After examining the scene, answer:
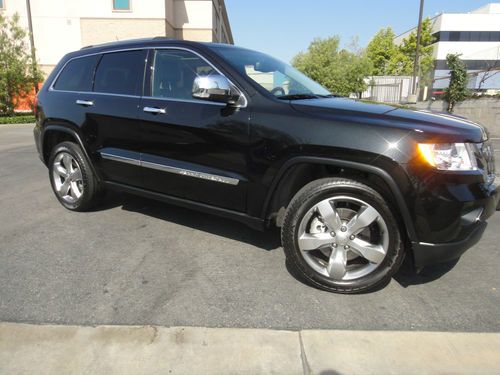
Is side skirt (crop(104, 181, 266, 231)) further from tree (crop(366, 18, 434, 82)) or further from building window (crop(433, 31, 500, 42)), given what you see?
building window (crop(433, 31, 500, 42))

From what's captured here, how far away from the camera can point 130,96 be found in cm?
392

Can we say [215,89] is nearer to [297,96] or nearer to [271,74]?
[297,96]

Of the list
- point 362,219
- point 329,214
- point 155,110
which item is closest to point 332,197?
point 329,214

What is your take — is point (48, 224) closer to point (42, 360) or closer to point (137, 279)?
point (137, 279)

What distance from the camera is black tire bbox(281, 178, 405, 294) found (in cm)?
279

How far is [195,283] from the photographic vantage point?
10.3ft

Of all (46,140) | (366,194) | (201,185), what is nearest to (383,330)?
(366,194)

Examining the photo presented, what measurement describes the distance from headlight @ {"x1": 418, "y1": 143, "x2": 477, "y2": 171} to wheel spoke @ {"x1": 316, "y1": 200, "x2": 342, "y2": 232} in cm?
70

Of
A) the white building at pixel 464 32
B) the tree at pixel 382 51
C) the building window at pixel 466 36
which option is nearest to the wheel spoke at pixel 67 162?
the tree at pixel 382 51

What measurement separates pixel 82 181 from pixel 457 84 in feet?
49.7

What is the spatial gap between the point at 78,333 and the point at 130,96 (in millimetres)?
2278

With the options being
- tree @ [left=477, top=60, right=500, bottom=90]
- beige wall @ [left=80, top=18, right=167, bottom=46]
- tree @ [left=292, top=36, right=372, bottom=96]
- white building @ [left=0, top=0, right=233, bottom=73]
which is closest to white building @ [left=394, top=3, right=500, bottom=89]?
tree @ [left=292, top=36, right=372, bottom=96]

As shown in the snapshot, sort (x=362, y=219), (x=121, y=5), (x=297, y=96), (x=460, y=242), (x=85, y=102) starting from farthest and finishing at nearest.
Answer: (x=121, y=5)
(x=85, y=102)
(x=297, y=96)
(x=362, y=219)
(x=460, y=242)

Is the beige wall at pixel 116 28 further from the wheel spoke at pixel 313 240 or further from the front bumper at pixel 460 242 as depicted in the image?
the front bumper at pixel 460 242
